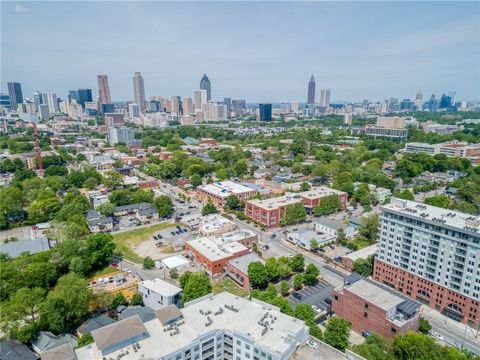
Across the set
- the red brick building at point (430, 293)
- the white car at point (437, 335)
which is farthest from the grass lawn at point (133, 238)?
the white car at point (437, 335)

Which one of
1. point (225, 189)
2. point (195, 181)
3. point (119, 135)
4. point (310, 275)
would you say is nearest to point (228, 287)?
point (310, 275)

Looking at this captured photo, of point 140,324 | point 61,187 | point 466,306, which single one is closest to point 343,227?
point 466,306

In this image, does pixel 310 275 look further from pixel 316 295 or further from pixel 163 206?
pixel 163 206

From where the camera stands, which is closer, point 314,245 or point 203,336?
point 203,336

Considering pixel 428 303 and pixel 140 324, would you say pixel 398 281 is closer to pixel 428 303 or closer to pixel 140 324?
pixel 428 303

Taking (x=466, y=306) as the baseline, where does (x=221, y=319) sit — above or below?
above
